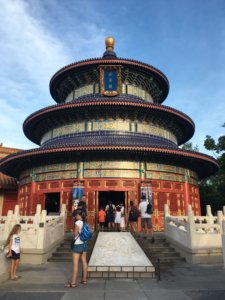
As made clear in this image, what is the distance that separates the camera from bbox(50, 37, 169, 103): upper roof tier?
917 inches

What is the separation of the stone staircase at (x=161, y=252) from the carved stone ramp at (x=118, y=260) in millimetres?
208

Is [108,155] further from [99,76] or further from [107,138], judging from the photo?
[99,76]

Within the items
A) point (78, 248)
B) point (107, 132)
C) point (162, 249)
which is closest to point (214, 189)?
point (107, 132)

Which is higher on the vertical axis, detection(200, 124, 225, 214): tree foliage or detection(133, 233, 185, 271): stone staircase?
detection(200, 124, 225, 214): tree foliage

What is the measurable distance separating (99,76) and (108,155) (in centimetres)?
857

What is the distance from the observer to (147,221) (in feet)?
43.5

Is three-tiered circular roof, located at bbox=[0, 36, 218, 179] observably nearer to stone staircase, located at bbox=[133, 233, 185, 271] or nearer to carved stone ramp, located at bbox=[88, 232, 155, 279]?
stone staircase, located at bbox=[133, 233, 185, 271]

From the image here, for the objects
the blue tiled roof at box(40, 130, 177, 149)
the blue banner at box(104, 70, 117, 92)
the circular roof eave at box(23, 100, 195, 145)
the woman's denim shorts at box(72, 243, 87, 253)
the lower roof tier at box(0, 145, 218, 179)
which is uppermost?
the blue banner at box(104, 70, 117, 92)

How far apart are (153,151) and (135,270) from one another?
10.1 metres

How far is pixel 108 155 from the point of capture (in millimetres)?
18453

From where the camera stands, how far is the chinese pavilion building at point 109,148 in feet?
59.2

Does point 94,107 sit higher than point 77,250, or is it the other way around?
point 94,107

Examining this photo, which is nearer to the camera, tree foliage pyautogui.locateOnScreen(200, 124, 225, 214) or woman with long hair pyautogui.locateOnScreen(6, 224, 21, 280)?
woman with long hair pyautogui.locateOnScreen(6, 224, 21, 280)

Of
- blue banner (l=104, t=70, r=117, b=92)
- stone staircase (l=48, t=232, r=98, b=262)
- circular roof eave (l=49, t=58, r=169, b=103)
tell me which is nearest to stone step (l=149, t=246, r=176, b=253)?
stone staircase (l=48, t=232, r=98, b=262)
